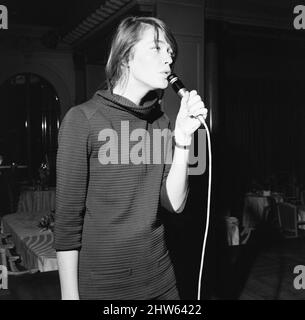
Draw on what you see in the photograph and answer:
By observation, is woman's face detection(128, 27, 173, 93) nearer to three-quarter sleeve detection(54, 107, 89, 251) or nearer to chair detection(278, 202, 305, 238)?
three-quarter sleeve detection(54, 107, 89, 251)

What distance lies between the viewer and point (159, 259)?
3.90 feet

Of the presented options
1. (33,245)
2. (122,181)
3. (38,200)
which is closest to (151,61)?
(122,181)

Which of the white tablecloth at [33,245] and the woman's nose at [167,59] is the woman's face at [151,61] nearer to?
the woman's nose at [167,59]

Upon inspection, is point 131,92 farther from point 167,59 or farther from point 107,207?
point 107,207

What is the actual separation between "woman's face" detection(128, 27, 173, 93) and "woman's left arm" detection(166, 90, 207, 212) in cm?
10

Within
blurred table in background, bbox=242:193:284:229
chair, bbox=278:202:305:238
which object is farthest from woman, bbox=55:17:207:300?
blurred table in background, bbox=242:193:284:229

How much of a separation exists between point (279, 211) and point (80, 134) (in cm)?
591

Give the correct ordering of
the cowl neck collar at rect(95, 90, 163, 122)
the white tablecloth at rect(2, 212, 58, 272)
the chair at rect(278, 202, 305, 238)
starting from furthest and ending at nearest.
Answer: the chair at rect(278, 202, 305, 238) < the white tablecloth at rect(2, 212, 58, 272) < the cowl neck collar at rect(95, 90, 163, 122)

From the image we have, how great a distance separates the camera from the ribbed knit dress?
1068mm

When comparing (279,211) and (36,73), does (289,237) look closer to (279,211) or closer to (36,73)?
(279,211)

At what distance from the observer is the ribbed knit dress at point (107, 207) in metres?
1.07

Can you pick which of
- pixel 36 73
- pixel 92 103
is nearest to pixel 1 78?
pixel 36 73

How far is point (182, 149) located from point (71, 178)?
0.37 metres

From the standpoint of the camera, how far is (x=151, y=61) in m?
1.21
